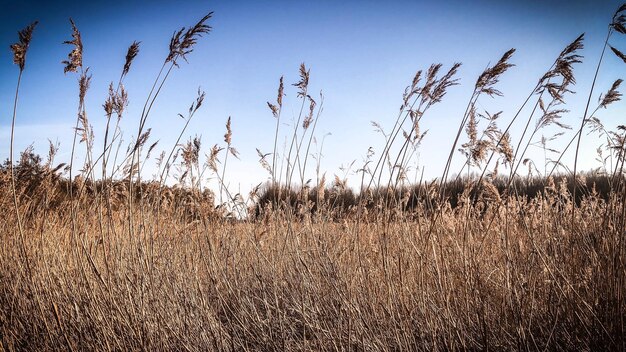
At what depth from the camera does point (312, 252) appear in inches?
113

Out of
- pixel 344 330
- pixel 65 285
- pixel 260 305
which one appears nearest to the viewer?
pixel 344 330

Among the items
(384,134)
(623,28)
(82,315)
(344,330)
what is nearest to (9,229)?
(82,315)

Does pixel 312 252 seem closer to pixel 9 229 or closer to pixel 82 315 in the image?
pixel 82 315

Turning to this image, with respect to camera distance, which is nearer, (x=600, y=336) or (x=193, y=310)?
(x=600, y=336)

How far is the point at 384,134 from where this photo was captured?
2666 mm

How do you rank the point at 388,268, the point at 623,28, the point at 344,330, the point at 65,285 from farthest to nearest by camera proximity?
the point at 65,285
the point at 344,330
the point at 388,268
the point at 623,28

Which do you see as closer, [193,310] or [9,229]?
[193,310]

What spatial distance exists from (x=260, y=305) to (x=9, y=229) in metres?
3.59

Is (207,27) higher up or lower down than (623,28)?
higher up

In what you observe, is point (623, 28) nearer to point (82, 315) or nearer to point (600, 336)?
point (600, 336)

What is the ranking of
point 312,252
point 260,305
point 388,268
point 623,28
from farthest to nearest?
point 260,305
point 312,252
point 388,268
point 623,28

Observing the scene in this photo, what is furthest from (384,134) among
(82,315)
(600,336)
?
(82,315)

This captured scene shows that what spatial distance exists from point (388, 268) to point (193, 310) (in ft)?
5.06

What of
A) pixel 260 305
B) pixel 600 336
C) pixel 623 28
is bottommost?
pixel 260 305
